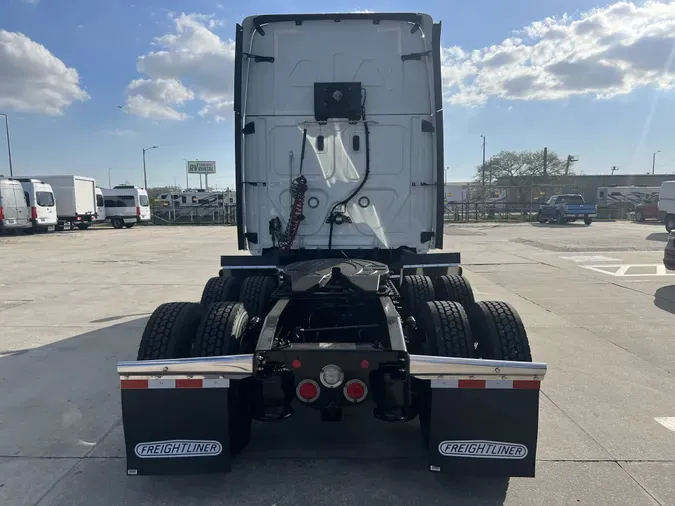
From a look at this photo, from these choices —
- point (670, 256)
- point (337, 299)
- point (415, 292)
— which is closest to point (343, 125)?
point (415, 292)

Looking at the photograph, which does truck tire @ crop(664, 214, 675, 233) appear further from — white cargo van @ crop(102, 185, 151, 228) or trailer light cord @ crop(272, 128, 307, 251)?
white cargo van @ crop(102, 185, 151, 228)

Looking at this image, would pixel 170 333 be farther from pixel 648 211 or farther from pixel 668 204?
pixel 648 211

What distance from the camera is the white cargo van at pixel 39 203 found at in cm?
2303

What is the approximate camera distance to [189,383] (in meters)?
2.72

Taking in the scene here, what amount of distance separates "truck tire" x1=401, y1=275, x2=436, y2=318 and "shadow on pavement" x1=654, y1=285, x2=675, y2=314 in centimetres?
526

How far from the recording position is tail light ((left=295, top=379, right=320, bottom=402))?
2648mm

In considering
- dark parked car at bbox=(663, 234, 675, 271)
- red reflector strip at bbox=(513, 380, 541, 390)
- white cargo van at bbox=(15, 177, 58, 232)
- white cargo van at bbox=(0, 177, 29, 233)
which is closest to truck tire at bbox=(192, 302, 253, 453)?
red reflector strip at bbox=(513, 380, 541, 390)

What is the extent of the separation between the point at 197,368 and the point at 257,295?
1.71m

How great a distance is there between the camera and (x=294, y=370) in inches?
104

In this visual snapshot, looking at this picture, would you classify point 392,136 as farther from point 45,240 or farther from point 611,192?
point 611,192

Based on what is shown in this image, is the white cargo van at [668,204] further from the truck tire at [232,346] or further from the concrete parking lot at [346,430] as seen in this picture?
the truck tire at [232,346]

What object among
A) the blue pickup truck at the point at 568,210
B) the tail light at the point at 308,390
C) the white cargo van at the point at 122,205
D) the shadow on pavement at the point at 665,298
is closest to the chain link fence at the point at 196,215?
the white cargo van at the point at 122,205

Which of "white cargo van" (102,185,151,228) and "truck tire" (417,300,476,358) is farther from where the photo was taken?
"white cargo van" (102,185,151,228)

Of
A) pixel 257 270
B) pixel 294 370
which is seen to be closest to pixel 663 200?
pixel 257 270
